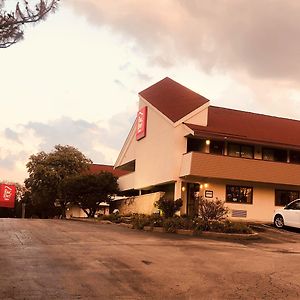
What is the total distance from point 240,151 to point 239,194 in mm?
Result: 2856

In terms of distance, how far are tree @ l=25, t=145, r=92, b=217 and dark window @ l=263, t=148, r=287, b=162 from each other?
2432 cm

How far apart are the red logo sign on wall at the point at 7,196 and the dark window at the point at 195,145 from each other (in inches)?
1848

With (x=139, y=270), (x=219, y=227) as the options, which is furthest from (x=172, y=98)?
(x=139, y=270)

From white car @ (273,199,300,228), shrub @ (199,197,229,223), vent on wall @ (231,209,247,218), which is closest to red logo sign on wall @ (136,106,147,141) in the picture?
vent on wall @ (231,209,247,218)

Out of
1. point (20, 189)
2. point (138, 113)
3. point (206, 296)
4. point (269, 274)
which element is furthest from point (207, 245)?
point (20, 189)

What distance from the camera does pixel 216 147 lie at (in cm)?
3180

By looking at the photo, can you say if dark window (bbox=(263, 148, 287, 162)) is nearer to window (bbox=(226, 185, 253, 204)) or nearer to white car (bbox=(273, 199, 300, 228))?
window (bbox=(226, 185, 253, 204))

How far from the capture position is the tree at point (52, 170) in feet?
170

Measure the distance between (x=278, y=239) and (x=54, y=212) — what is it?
156 feet

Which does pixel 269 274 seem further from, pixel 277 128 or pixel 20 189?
pixel 20 189

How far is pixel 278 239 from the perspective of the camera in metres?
20.4

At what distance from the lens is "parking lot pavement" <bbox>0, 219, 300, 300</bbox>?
26.6 ft

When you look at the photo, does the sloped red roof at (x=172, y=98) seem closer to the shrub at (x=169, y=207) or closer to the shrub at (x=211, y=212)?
the shrub at (x=169, y=207)

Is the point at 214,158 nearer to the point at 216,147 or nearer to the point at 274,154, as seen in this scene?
the point at 216,147
